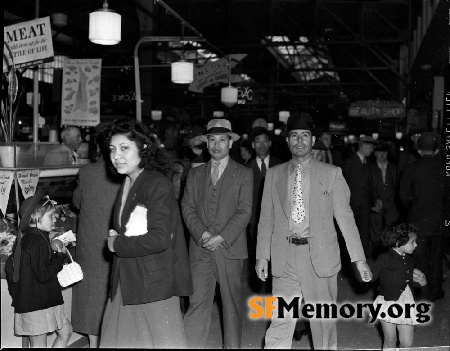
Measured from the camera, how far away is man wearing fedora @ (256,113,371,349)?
14.7 feet

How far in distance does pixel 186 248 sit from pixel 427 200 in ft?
12.7

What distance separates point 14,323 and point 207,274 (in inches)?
62.3

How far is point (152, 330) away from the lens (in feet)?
11.5

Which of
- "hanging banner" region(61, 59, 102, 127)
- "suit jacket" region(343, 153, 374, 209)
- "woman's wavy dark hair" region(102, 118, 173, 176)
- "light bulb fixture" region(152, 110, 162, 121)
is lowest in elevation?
"suit jacket" region(343, 153, 374, 209)

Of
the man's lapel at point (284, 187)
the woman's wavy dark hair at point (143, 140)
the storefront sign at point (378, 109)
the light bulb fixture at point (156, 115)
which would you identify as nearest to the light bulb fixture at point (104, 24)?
the man's lapel at point (284, 187)

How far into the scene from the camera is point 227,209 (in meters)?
5.07

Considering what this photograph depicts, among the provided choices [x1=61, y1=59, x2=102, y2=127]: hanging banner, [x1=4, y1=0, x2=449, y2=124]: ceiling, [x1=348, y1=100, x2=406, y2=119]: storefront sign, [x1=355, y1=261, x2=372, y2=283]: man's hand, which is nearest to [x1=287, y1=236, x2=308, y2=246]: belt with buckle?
[x1=355, y1=261, x2=372, y2=283]: man's hand

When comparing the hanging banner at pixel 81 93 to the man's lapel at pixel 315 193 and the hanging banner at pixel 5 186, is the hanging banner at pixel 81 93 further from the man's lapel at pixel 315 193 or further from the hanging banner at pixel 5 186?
the man's lapel at pixel 315 193

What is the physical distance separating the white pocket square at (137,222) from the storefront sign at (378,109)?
54.1 ft

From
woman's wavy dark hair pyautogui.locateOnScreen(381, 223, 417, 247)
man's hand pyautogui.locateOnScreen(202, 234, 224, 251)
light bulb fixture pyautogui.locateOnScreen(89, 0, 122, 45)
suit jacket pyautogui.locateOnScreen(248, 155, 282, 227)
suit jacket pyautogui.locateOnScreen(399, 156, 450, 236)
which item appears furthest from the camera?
light bulb fixture pyautogui.locateOnScreen(89, 0, 122, 45)

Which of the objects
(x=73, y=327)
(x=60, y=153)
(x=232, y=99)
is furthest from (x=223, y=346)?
(x=232, y=99)

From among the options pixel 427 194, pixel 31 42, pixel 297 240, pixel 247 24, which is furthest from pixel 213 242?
pixel 247 24

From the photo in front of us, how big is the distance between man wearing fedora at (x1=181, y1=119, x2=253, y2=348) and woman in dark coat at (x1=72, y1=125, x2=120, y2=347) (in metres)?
0.79

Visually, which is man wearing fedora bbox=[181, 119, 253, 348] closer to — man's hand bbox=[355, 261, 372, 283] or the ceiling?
man's hand bbox=[355, 261, 372, 283]
